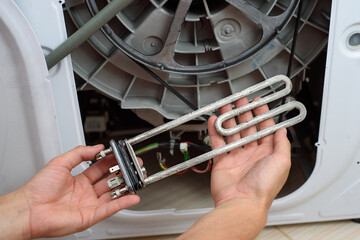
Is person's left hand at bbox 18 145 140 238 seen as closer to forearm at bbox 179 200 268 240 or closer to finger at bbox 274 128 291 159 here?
forearm at bbox 179 200 268 240

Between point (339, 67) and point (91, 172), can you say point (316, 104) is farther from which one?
point (91, 172)

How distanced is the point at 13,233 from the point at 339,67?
83cm

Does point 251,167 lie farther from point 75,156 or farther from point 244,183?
point 75,156

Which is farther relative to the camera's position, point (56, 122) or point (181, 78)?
point (181, 78)

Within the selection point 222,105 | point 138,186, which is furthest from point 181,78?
point 138,186

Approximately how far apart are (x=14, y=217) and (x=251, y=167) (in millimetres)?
552

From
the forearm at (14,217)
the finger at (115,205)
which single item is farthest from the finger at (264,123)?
the forearm at (14,217)

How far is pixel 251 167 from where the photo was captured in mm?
847

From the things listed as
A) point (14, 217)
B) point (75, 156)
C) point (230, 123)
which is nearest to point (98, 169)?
point (75, 156)

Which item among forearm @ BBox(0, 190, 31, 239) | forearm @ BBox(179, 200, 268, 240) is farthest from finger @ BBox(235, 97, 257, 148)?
forearm @ BBox(0, 190, 31, 239)

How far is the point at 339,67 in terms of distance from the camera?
2.73 ft

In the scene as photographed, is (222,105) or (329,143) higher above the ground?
(222,105)

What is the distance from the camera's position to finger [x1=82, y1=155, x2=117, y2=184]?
0.90m

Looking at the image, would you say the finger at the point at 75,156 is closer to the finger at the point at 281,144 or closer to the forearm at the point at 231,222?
the forearm at the point at 231,222
